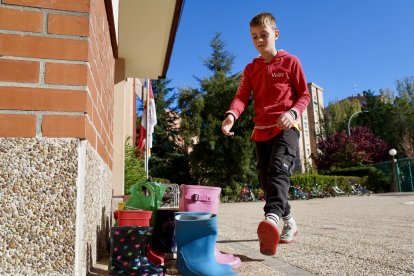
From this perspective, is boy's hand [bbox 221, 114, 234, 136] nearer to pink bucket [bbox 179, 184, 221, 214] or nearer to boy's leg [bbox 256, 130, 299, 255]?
boy's leg [bbox 256, 130, 299, 255]

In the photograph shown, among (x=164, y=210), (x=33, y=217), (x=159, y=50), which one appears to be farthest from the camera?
(x=159, y=50)

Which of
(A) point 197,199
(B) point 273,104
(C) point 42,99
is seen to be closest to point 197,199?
(A) point 197,199

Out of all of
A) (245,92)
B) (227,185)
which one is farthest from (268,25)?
(227,185)

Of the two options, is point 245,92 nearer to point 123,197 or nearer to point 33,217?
point 33,217

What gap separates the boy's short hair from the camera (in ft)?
9.07

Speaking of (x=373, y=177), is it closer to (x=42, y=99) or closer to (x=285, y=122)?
(x=285, y=122)

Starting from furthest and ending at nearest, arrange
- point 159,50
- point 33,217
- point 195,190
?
point 159,50, point 195,190, point 33,217

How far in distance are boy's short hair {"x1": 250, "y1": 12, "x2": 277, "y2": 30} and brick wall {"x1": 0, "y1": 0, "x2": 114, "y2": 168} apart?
1.55 m

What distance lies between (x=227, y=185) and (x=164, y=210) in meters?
17.6

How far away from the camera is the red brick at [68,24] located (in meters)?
1.59

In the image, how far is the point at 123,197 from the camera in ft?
16.0

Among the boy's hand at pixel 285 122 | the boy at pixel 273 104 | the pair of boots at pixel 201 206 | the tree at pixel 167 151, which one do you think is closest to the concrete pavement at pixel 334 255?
the pair of boots at pixel 201 206

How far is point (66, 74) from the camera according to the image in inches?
62.5

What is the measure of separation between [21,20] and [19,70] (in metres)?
0.23
